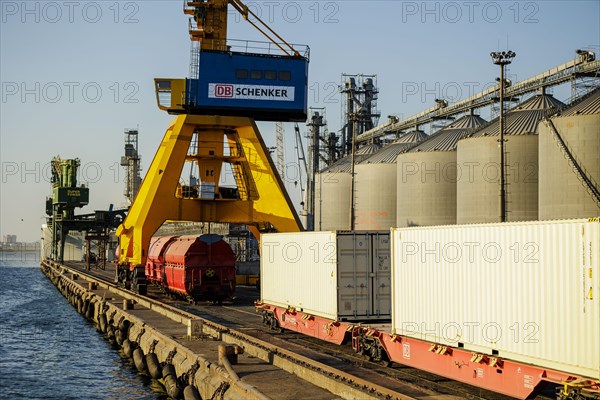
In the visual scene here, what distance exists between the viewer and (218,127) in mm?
45500

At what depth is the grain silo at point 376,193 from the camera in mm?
70312

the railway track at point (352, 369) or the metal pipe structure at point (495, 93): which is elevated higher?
the metal pipe structure at point (495, 93)

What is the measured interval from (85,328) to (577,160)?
2911 centimetres

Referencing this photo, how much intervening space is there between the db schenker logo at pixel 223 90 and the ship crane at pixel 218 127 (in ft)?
0.19

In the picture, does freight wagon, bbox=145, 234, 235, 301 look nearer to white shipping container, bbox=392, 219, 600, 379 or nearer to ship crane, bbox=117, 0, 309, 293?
ship crane, bbox=117, 0, 309, 293

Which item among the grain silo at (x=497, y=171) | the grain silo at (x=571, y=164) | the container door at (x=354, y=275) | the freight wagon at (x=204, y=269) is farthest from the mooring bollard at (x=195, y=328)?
the grain silo at (x=497, y=171)

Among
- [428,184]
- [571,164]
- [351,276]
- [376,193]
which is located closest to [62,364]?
[351,276]

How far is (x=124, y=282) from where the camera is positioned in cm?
5384

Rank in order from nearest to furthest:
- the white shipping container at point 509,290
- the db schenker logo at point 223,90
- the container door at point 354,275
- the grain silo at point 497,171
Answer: the white shipping container at point 509,290 → the container door at point 354,275 → the db schenker logo at point 223,90 → the grain silo at point 497,171

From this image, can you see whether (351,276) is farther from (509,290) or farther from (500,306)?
(509,290)

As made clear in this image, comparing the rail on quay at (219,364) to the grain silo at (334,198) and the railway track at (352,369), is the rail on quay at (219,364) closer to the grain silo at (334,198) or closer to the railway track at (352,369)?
the railway track at (352,369)

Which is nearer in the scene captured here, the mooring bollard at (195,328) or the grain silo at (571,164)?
the mooring bollard at (195,328)

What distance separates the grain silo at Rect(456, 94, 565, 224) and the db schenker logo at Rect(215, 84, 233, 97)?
61.9ft

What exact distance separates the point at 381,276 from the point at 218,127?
23106 mm
